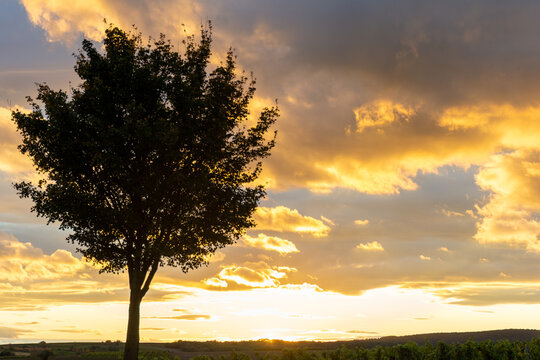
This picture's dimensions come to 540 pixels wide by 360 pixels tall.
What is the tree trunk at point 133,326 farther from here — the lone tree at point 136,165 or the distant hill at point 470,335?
the distant hill at point 470,335

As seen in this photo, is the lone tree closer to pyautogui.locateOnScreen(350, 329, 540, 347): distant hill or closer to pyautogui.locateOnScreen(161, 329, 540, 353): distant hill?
pyautogui.locateOnScreen(161, 329, 540, 353): distant hill

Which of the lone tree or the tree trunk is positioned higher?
the lone tree

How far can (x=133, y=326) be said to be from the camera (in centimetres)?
2945

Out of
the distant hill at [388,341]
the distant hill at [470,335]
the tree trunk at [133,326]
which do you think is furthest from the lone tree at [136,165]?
the distant hill at [470,335]

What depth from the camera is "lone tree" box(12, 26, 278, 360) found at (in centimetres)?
2922

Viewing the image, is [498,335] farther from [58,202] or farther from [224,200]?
[58,202]

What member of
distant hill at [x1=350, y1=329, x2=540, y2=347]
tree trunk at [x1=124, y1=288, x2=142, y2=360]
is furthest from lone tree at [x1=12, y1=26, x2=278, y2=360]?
distant hill at [x1=350, y1=329, x2=540, y2=347]

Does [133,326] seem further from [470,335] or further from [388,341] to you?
[470,335]

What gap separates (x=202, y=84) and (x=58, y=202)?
38.5 ft

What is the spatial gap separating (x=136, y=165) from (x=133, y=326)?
9792 millimetres

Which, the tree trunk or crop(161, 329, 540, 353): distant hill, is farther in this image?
crop(161, 329, 540, 353): distant hill

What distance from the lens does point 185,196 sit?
30609 millimetres

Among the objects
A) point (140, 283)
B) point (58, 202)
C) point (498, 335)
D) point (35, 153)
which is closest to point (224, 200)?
point (140, 283)

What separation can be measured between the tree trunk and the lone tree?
6cm
